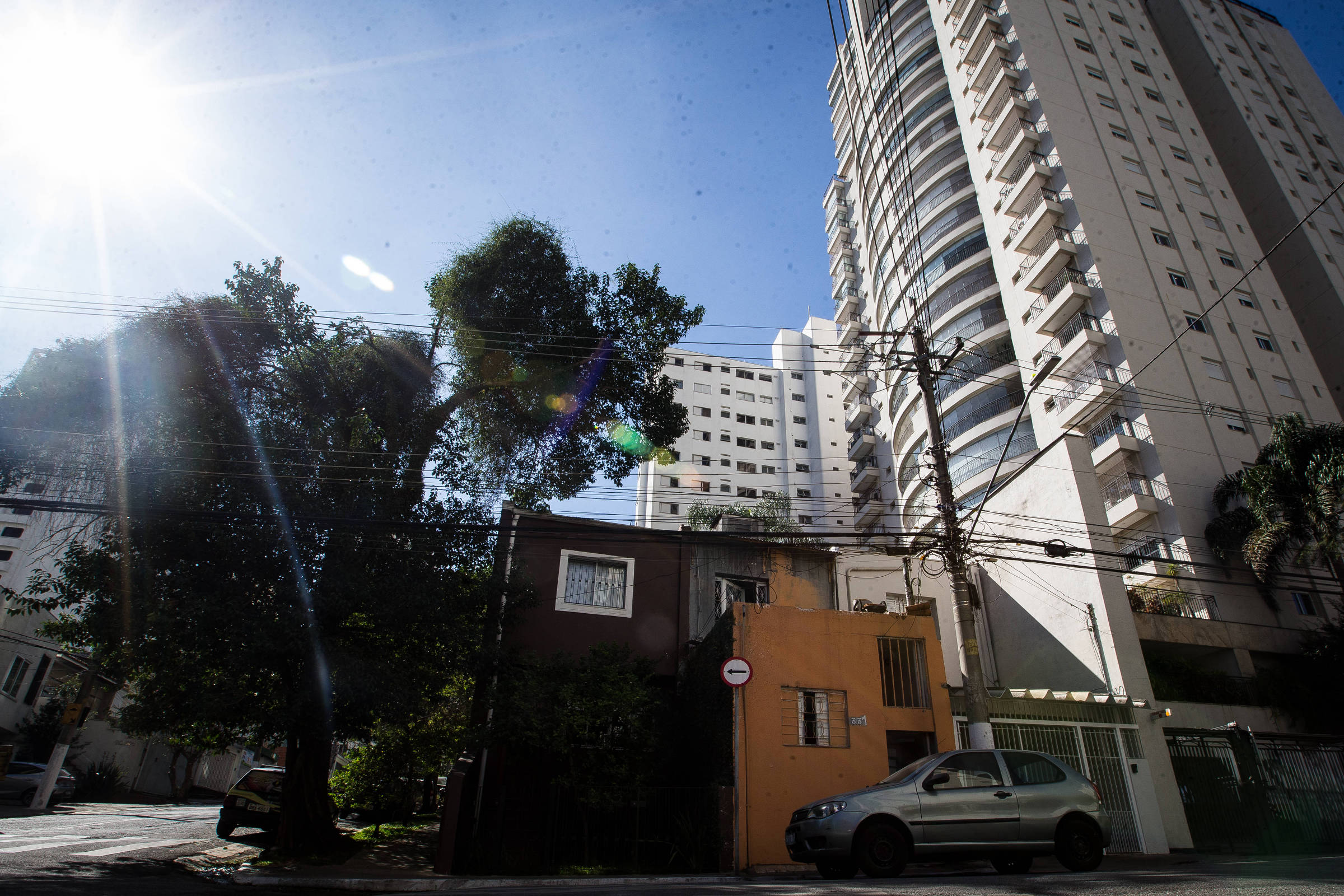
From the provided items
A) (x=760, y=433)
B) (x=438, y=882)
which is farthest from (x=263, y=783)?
(x=760, y=433)

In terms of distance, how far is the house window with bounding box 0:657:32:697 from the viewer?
29.7m

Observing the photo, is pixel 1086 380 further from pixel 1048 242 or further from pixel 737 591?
pixel 737 591

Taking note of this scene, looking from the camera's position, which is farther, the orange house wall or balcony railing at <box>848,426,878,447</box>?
balcony railing at <box>848,426,878,447</box>

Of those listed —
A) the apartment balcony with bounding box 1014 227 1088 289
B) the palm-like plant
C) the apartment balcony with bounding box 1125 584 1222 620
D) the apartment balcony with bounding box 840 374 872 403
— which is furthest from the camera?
the apartment balcony with bounding box 840 374 872 403

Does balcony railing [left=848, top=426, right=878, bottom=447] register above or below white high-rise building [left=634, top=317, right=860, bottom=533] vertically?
below

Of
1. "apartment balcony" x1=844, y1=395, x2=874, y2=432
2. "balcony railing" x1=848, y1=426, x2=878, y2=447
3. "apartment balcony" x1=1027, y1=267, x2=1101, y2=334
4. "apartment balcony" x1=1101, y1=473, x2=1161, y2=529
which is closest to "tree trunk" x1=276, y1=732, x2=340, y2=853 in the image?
"apartment balcony" x1=1101, y1=473, x2=1161, y2=529

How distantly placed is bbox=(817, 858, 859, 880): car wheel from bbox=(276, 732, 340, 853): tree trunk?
8838 millimetres

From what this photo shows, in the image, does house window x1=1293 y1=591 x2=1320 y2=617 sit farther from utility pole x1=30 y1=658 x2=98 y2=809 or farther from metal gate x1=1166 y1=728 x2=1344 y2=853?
utility pole x1=30 y1=658 x2=98 y2=809

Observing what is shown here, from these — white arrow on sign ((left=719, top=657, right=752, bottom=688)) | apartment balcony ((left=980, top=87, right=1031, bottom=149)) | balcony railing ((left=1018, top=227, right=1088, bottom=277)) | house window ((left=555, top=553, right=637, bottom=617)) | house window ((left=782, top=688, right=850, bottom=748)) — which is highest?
apartment balcony ((left=980, top=87, right=1031, bottom=149))

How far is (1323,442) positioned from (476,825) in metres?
25.1

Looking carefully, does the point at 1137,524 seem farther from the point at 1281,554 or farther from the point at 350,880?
the point at 350,880

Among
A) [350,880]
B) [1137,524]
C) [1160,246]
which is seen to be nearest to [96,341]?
[350,880]

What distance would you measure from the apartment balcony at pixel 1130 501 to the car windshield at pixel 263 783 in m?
27.3

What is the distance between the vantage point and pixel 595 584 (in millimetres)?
17281
